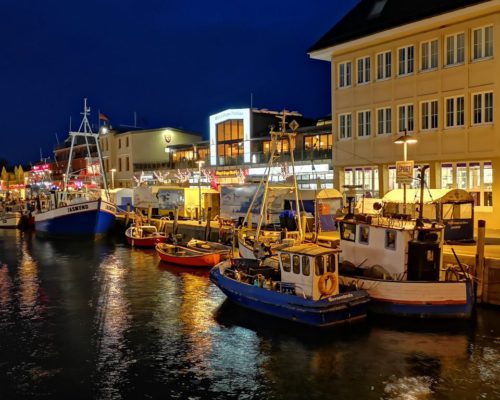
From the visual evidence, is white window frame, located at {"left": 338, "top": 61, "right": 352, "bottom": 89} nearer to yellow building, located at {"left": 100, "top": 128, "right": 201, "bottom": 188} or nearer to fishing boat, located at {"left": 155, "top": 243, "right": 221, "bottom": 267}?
fishing boat, located at {"left": 155, "top": 243, "right": 221, "bottom": 267}

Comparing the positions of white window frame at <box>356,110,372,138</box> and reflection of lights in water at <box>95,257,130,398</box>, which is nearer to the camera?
reflection of lights in water at <box>95,257,130,398</box>

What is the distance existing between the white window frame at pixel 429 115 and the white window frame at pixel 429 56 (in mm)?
2046

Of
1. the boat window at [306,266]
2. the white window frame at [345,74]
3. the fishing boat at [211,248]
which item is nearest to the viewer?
the boat window at [306,266]

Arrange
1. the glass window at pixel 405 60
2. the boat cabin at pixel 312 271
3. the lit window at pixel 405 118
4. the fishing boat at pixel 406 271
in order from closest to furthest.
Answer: the boat cabin at pixel 312 271 → the fishing boat at pixel 406 271 → the glass window at pixel 405 60 → the lit window at pixel 405 118

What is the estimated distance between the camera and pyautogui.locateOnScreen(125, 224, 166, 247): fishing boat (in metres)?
41.9

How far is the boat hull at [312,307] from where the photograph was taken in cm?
1936

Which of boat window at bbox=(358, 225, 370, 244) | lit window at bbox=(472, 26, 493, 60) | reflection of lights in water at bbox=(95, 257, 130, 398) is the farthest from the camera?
lit window at bbox=(472, 26, 493, 60)

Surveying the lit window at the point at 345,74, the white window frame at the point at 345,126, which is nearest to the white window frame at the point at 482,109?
the white window frame at the point at 345,126

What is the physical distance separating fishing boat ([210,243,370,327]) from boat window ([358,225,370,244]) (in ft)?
8.66

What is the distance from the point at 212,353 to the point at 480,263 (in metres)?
10.9

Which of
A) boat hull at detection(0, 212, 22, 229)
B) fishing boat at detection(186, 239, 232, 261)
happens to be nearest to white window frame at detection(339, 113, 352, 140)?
fishing boat at detection(186, 239, 232, 261)

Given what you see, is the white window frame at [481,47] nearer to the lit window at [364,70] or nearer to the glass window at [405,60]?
the glass window at [405,60]

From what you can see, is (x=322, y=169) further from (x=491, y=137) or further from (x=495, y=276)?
(x=495, y=276)

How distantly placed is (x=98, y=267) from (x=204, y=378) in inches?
822
